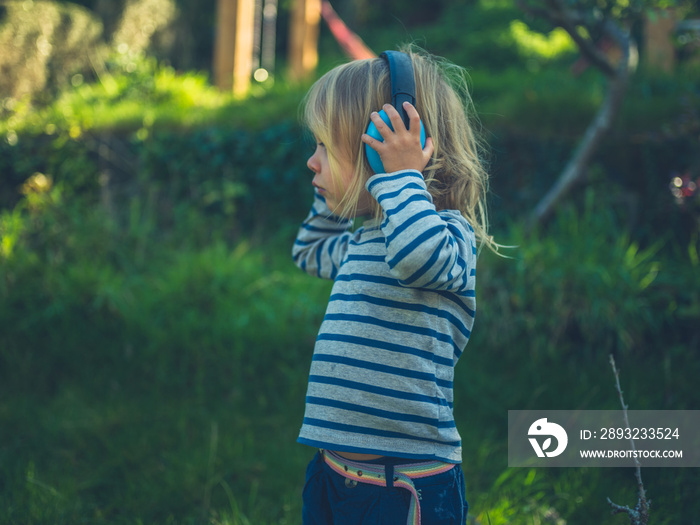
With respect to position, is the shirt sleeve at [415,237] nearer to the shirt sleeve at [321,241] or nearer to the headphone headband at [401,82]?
the headphone headband at [401,82]

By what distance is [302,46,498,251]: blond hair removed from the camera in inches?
56.5

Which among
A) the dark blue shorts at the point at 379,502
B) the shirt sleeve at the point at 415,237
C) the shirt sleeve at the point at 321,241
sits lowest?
the dark blue shorts at the point at 379,502

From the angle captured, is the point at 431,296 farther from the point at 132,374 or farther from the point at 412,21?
the point at 412,21

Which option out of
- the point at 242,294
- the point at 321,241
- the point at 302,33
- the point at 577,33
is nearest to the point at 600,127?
the point at 577,33

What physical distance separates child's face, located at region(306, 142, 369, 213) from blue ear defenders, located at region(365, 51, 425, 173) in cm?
9

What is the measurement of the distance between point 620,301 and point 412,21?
36.6ft

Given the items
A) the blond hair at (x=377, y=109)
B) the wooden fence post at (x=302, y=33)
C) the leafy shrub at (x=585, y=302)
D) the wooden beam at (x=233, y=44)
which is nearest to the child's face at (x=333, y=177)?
the blond hair at (x=377, y=109)

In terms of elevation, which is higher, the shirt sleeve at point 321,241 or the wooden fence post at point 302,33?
the wooden fence post at point 302,33

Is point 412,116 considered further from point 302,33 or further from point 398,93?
point 302,33

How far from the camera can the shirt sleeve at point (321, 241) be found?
1757 mm

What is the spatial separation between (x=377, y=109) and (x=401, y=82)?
0.10 m

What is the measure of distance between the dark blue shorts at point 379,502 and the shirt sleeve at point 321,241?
57 cm

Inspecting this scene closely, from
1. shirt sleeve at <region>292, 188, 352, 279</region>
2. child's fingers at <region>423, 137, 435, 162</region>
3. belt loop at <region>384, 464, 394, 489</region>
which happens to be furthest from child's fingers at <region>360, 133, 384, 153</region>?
belt loop at <region>384, 464, 394, 489</region>

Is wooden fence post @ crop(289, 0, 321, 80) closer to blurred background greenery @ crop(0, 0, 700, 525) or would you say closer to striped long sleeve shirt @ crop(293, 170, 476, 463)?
blurred background greenery @ crop(0, 0, 700, 525)
